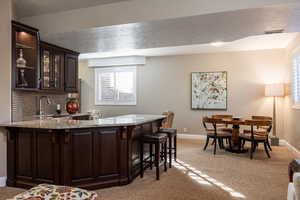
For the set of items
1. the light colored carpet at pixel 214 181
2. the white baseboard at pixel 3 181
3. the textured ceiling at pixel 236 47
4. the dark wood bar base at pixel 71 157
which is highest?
the textured ceiling at pixel 236 47

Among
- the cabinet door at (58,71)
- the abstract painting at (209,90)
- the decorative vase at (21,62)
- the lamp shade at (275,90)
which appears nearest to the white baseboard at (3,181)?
the decorative vase at (21,62)

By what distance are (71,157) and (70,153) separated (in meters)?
0.06

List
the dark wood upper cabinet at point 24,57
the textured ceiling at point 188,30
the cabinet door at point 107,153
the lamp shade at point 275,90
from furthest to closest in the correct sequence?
the lamp shade at point 275,90 → the dark wood upper cabinet at point 24,57 → the cabinet door at point 107,153 → the textured ceiling at point 188,30

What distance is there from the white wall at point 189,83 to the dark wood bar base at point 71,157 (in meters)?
3.75

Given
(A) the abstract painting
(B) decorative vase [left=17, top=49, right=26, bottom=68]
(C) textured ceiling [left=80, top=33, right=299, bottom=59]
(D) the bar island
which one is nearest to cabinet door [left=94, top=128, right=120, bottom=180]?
(D) the bar island

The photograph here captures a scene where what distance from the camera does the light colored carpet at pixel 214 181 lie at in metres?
2.78

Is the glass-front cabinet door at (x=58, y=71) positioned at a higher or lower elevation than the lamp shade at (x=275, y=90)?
higher

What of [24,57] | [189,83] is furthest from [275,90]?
[24,57]

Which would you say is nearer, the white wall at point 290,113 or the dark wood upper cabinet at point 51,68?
the dark wood upper cabinet at point 51,68

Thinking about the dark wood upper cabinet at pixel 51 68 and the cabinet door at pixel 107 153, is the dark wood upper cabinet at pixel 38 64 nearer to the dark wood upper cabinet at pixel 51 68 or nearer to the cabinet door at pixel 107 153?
the dark wood upper cabinet at pixel 51 68

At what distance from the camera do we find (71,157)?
2.81 meters

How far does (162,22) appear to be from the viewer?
2932 mm

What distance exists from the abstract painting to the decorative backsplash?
12.5ft

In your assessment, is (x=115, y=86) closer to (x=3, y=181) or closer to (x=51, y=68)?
(x=51, y=68)
